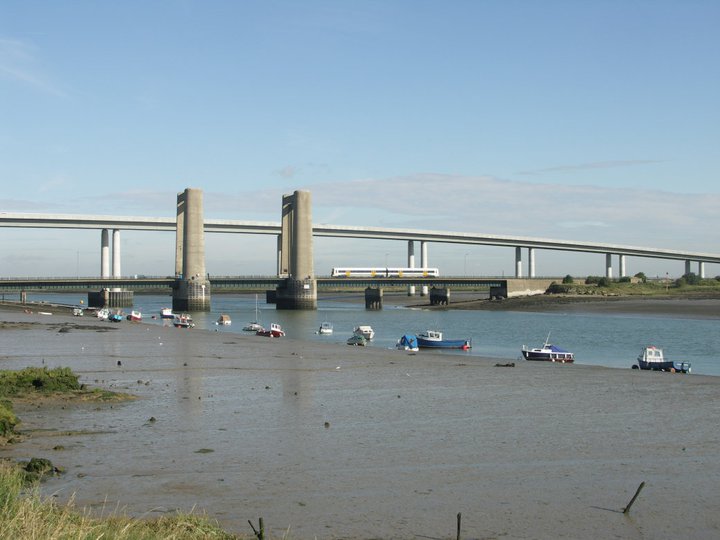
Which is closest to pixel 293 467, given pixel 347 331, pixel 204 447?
pixel 204 447

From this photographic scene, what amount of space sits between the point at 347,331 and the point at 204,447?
7626cm

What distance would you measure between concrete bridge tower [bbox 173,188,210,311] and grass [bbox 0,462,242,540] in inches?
5699

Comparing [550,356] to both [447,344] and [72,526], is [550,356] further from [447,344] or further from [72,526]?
[72,526]

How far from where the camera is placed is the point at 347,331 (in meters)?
97.8

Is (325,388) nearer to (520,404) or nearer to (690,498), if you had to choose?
(520,404)

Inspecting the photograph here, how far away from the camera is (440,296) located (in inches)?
7141

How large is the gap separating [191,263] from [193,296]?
6.45 m

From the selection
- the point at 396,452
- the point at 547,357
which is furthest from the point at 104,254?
the point at 396,452

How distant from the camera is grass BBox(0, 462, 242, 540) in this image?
960 centimetres

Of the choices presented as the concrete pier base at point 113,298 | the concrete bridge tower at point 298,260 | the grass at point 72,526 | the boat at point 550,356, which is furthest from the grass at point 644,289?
the grass at point 72,526

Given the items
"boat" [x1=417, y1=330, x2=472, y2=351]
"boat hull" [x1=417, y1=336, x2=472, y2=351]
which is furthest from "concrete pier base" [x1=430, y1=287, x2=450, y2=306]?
"boat hull" [x1=417, y1=336, x2=472, y2=351]

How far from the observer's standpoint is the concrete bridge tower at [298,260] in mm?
159625

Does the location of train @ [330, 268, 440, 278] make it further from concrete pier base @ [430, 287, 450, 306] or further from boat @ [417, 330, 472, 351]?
boat @ [417, 330, 472, 351]

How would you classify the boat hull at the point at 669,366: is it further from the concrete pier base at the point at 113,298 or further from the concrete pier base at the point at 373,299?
the concrete pier base at the point at 113,298
